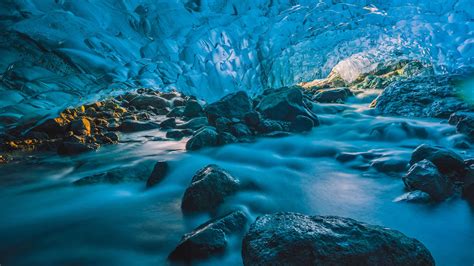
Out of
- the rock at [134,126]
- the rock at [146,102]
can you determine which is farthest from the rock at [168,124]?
the rock at [146,102]

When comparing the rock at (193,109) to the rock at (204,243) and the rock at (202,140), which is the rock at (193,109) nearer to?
the rock at (202,140)

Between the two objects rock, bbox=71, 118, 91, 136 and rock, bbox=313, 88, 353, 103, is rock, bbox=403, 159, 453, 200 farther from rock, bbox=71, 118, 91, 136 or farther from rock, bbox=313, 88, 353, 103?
rock, bbox=313, 88, 353, 103

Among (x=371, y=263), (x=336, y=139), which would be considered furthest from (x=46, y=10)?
(x=336, y=139)

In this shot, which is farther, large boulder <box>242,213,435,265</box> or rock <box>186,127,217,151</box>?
rock <box>186,127,217,151</box>

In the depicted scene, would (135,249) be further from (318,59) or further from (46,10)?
(318,59)

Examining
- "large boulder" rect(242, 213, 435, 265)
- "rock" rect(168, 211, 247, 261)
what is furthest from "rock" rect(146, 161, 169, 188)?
"large boulder" rect(242, 213, 435, 265)

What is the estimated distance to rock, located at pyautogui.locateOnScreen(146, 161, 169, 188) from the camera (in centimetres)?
417

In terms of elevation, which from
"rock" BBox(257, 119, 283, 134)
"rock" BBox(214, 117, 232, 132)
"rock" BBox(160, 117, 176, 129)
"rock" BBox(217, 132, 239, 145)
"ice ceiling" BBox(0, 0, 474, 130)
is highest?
"ice ceiling" BBox(0, 0, 474, 130)

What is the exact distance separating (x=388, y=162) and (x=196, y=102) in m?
6.23

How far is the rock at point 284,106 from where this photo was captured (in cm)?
768

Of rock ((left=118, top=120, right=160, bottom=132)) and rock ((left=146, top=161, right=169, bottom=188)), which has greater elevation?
rock ((left=118, top=120, right=160, bottom=132))

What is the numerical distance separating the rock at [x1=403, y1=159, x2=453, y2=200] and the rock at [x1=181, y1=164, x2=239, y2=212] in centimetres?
208

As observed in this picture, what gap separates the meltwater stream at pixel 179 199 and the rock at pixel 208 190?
112 millimetres

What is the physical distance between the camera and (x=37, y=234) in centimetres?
293
